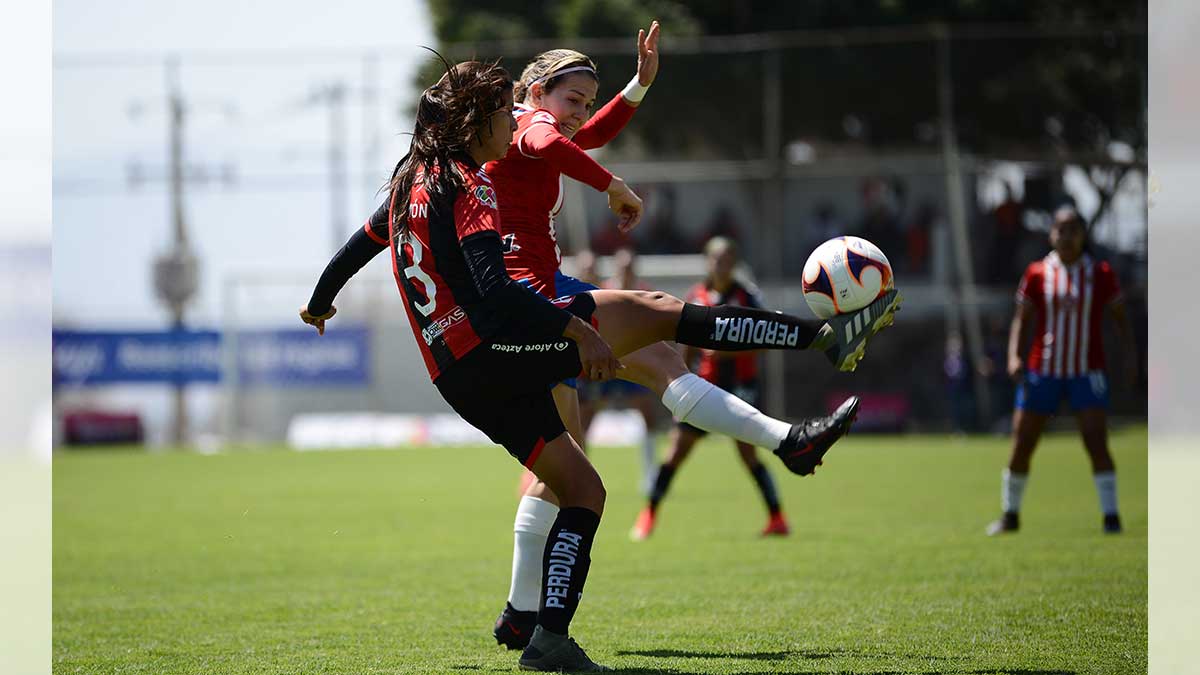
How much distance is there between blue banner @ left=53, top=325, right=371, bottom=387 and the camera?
2614cm

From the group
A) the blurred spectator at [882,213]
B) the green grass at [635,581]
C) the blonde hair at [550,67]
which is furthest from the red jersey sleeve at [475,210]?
the blurred spectator at [882,213]

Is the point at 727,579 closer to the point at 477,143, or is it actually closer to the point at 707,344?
the point at 707,344

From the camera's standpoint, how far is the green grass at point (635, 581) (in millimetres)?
5602

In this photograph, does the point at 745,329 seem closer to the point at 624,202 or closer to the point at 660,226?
the point at 624,202

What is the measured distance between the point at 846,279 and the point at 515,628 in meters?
2.00

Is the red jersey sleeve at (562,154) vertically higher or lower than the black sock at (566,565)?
higher

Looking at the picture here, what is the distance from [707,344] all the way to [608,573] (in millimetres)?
3689

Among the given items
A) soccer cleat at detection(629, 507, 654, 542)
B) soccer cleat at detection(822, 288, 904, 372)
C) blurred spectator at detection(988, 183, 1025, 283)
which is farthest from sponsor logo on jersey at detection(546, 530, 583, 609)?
blurred spectator at detection(988, 183, 1025, 283)

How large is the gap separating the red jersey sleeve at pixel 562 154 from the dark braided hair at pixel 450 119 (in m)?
0.23

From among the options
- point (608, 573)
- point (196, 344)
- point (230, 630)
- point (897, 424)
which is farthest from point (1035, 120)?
point (230, 630)

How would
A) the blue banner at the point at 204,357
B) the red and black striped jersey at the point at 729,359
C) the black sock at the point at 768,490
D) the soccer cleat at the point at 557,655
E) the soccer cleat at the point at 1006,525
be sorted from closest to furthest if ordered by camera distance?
the soccer cleat at the point at 557,655
the soccer cleat at the point at 1006,525
the black sock at the point at 768,490
the red and black striped jersey at the point at 729,359
the blue banner at the point at 204,357

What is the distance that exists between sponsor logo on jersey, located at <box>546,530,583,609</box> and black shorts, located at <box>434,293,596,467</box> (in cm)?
31

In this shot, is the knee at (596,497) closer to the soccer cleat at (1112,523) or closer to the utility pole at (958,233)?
the soccer cleat at (1112,523)

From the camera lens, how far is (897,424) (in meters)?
26.6
